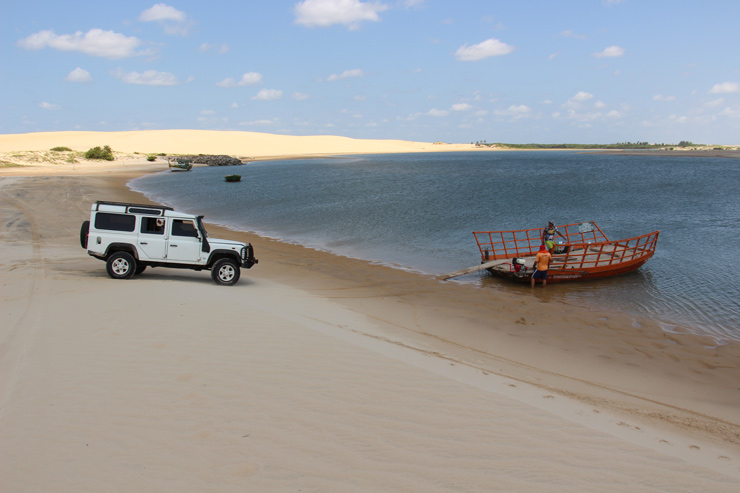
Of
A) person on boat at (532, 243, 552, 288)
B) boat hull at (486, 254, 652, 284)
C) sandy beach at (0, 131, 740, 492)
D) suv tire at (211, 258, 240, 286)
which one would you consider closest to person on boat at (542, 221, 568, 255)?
boat hull at (486, 254, 652, 284)

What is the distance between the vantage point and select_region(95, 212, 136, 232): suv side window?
1299cm

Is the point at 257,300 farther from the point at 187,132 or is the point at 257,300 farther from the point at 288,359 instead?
the point at 187,132

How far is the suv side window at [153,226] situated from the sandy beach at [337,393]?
1.31m

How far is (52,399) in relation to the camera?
5824 millimetres

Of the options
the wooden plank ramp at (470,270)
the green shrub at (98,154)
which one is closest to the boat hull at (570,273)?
the wooden plank ramp at (470,270)

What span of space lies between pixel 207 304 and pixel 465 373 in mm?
5869

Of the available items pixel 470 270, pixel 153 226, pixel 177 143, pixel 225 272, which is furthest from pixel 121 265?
pixel 177 143

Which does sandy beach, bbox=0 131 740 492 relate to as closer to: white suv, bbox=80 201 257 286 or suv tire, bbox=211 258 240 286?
suv tire, bbox=211 258 240 286

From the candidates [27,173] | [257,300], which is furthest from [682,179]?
[27,173]

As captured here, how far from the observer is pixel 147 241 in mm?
13117

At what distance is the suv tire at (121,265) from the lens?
1297 centimetres

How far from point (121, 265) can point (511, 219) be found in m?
25.8

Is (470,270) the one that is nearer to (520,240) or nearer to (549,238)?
(520,240)

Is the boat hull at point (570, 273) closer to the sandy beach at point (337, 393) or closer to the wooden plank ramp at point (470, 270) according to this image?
the wooden plank ramp at point (470, 270)
